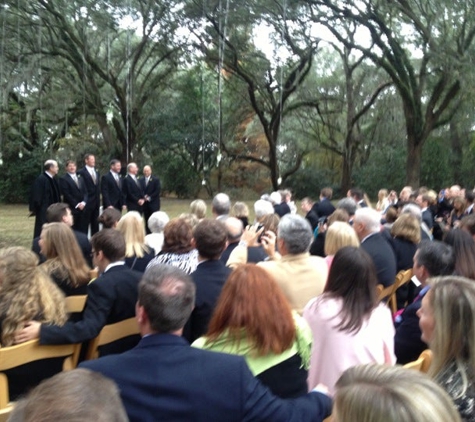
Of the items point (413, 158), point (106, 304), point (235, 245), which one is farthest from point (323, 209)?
point (413, 158)

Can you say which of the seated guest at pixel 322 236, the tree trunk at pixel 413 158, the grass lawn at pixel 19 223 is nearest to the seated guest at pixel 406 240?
the seated guest at pixel 322 236

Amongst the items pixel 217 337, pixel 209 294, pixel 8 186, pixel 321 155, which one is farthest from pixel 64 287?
pixel 321 155

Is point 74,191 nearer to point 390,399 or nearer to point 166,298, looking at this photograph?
point 166,298

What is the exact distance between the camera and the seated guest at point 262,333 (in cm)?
268

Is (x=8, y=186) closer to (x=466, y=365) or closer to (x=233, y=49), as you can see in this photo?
(x=233, y=49)

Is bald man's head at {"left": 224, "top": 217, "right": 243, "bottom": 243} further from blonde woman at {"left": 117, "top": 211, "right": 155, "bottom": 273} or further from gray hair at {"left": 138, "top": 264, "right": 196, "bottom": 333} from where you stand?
gray hair at {"left": 138, "top": 264, "right": 196, "bottom": 333}

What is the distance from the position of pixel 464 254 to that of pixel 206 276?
6.70ft

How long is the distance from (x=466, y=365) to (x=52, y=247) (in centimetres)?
302

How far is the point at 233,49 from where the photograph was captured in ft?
73.6

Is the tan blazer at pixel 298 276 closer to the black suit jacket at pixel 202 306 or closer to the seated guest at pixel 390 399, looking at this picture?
the black suit jacket at pixel 202 306

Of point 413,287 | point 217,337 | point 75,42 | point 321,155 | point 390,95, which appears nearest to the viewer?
point 217,337

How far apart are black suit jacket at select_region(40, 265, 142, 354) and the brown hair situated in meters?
0.94

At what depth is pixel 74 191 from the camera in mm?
12047

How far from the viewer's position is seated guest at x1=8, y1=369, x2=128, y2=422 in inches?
48.1
